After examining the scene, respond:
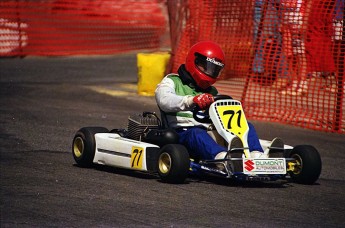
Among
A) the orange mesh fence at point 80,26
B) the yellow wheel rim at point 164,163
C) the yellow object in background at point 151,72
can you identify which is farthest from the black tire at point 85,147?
the orange mesh fence at point 80,26

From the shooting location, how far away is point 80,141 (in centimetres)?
868

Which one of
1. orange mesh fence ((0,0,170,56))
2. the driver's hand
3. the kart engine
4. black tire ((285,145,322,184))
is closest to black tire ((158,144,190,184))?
the driver's hand

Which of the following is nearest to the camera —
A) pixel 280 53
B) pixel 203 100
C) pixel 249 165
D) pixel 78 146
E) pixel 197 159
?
pixel 249 165

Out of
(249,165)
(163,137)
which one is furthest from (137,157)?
(249,165)

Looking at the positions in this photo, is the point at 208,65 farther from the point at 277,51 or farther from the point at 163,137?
the point at 277,51

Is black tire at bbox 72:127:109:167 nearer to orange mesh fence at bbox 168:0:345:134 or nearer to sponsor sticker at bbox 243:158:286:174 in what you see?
sponsor sticker at bbox 243:158:286:174

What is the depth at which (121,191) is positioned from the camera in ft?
24.1

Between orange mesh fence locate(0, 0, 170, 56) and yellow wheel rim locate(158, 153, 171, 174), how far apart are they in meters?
12.2

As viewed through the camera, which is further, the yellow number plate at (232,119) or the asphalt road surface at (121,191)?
the yellow number plate at (232,119)

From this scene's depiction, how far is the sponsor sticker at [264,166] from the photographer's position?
7.51 metres

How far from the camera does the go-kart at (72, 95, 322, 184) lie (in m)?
7.58

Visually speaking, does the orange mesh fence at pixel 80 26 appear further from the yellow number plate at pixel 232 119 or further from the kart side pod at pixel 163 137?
the yellow number plate at pixel 232 119

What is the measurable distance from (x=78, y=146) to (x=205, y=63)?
4.66ft

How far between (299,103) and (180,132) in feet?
18.4
